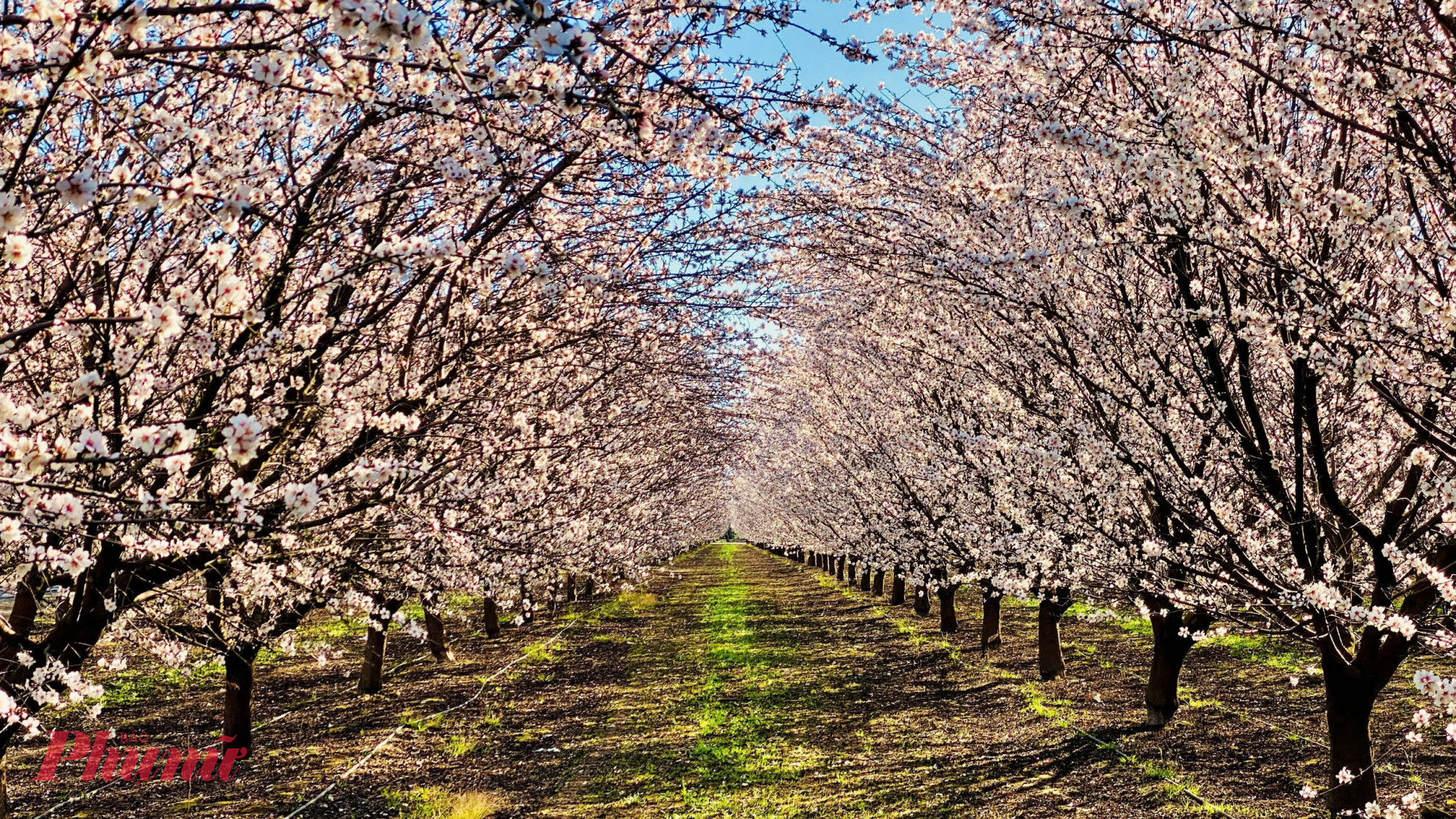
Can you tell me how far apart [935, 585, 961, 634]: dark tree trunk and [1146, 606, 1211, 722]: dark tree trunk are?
7.30 meters

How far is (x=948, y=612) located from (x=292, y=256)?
1686 cm

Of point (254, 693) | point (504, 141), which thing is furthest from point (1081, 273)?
point (254, 693)

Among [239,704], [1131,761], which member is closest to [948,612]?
[1131,761]

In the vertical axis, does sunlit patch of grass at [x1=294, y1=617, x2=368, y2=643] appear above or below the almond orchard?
below

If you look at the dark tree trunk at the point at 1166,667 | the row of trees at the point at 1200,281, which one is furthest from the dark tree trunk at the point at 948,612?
the row of trees at the point at 1200,281

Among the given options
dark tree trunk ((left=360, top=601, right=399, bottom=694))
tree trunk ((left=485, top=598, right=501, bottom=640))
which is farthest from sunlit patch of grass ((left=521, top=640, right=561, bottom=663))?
dark tree trunk ((left=360, top=601, right=399, bottom=694))

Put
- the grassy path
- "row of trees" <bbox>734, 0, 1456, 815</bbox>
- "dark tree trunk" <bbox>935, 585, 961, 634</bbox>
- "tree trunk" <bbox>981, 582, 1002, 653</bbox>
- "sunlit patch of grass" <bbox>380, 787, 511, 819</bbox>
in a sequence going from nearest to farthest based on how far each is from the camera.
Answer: "row of trees" <bbox>734, 0, 1456, 815</bbox>, "sunlit patch of grass" <bbox>380, 787, 511, 819</bbox>, the grassy path, "tree trunk" <bbox>981, 582, 1002, 653</bbox>, "dark tree trunk" <bbox>935, 585, 961, 634</bbox>

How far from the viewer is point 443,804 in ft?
29.9

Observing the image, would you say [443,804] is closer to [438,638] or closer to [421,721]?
[421,721]

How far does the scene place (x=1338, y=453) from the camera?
22.2 feet

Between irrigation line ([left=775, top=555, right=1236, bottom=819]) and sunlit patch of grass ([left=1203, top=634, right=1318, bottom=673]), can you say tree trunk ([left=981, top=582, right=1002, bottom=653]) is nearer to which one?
sunlit patch of grass ([left=1203, top=634, right=1318, bottom=673])

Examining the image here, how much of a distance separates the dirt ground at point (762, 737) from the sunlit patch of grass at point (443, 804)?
0.10 feet

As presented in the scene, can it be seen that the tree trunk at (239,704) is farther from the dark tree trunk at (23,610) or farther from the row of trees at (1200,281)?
the row of trees at (1200,281)

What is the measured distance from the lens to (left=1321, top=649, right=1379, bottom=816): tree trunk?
6352 mm
